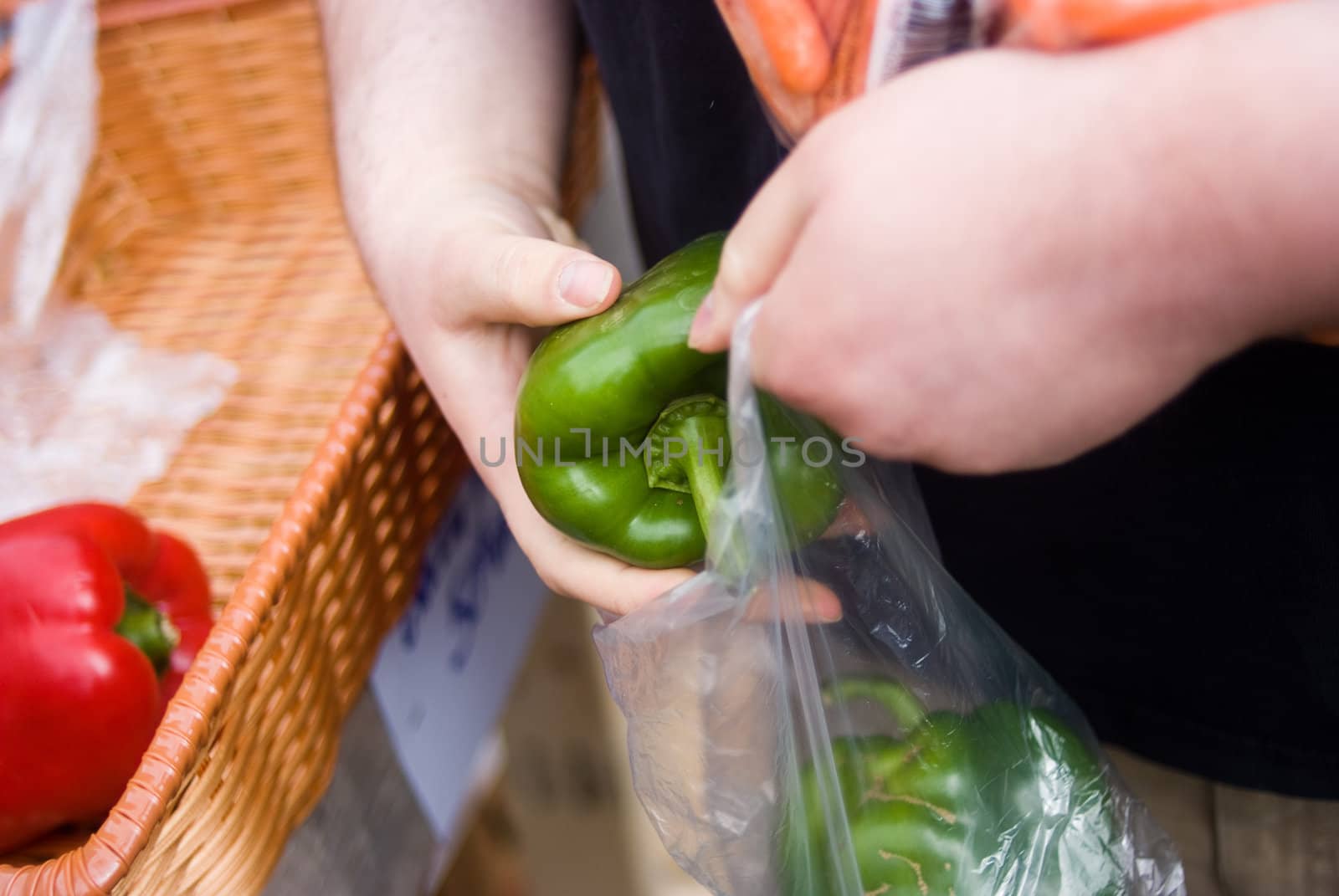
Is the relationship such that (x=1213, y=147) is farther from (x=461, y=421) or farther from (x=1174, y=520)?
(x=461, y=421)

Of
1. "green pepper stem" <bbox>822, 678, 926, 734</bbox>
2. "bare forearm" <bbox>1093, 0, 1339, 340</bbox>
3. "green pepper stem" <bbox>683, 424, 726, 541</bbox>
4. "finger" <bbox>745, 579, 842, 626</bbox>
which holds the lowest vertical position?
"green pepper stem" <bbox>822, 678, 926, 734</bbox>

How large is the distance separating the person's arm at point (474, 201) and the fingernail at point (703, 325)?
8 cm

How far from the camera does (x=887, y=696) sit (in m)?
0.49

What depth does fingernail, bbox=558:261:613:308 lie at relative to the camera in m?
0.45

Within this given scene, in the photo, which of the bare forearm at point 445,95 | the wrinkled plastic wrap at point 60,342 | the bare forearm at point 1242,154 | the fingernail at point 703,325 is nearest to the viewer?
the bare forearm at point 1242,154

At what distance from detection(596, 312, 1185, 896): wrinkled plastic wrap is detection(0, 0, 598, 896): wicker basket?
20 cm

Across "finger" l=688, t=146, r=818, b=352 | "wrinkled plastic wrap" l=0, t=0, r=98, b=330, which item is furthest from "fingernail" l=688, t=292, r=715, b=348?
"wrinkled plastic wrap" l=0, t=0, r=98, b=330

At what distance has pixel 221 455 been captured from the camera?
76cm

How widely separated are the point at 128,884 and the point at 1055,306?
1.47 feet

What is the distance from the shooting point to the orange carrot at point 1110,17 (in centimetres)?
28

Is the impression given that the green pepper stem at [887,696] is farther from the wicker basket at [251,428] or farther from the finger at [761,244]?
the wicker basket at [251,428]

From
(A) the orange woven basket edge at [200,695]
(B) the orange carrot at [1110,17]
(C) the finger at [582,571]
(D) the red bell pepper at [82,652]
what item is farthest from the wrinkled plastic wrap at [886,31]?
(D) the red bell pepper at [82,652]

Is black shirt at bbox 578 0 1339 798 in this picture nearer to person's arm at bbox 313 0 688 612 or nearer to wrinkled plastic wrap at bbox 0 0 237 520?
person's arm at bbox 313 0 688 612

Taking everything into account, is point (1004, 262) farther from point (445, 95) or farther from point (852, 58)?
point (445, 95)
